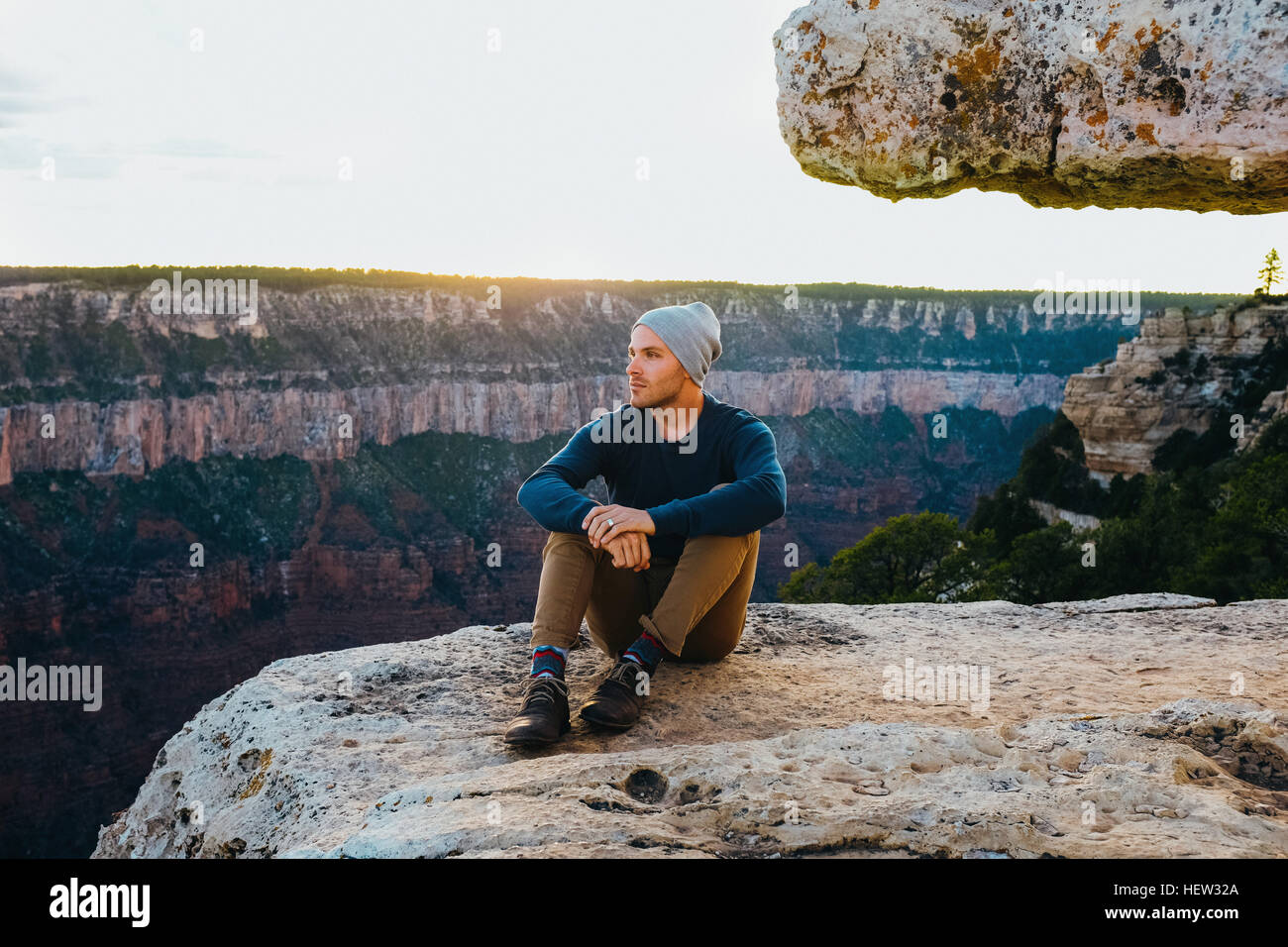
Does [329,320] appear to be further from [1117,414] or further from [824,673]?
[824,673]

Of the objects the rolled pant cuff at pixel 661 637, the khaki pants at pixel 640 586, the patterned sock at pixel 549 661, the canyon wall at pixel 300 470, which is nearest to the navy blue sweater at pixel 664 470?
the khaki pants at pixel 640 586

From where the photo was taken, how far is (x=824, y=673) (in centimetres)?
556

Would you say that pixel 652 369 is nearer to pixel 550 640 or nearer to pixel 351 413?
pixel 550 640

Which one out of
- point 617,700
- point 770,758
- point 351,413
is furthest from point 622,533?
point 351,413

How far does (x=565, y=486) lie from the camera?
4797 mm

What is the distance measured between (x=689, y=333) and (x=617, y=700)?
1.70 meters

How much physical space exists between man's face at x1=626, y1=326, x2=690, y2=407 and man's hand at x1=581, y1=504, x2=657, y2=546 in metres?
0.63

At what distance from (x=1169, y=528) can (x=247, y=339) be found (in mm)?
42017

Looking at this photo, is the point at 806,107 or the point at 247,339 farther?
the point at 247,339

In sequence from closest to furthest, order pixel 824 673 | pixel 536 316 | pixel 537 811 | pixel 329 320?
1. pixel 537 811
2. pixel 824 673
3. pixel 329 320
4. pixel 536 316

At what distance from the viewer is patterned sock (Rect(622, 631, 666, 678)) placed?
4590 millimetres

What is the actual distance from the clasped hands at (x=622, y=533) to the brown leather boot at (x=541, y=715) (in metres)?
0.59

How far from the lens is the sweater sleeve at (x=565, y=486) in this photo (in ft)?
15.1
